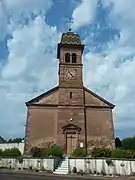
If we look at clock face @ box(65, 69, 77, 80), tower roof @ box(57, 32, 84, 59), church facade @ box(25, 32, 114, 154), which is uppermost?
tower roof @ box(57, 32, 84, 59)

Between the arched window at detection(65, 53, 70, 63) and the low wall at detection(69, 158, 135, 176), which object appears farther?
the arched window at detection(65, 53, 70, 63)

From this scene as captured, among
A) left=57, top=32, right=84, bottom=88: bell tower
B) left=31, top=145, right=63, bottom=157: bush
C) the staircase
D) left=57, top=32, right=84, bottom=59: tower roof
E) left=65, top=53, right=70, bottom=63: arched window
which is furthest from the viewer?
left=57, top=32, right=84, bottom=59: tower roof

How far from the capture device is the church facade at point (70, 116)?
39.9 m

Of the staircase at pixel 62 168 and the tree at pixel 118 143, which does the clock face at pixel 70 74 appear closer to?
the tree at pixel 118 143

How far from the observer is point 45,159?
26984 mm

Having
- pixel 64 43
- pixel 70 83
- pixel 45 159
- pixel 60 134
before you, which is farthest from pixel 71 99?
pixel 45 159

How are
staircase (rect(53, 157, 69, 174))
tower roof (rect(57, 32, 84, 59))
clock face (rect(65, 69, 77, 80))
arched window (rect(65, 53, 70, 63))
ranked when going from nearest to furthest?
staircase (rect(53, 157, 69, 174)) < clock face (rect(65, 69, 77, 80)) < arched window (rect(65, 53, 70, 63)) < tower roof (rect(57, 32, 84, 59))

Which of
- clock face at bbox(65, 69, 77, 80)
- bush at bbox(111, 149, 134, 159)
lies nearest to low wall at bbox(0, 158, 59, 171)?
bush at bbox(111, 149, 134, 159)

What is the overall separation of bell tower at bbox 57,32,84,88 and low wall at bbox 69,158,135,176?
59.2ft

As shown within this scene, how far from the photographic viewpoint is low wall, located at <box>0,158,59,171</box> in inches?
1056

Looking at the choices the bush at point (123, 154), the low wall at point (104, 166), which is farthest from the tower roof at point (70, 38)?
the low wall at point (104, 166)

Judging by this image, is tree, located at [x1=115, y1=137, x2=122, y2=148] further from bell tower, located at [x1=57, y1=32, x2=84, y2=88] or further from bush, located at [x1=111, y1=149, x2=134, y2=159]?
bush, located at [x1=111, y1=149, x2=134, y2=159]

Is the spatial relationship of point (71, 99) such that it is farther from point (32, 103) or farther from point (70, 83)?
point (32, 103)

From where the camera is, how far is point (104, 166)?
25.0m
